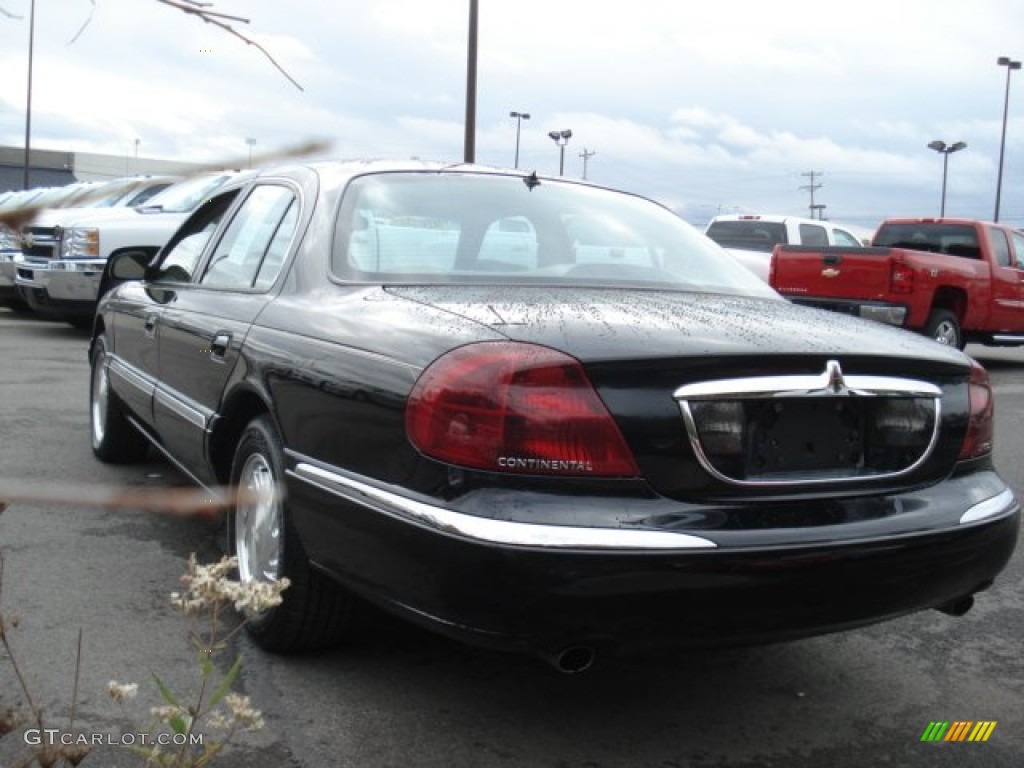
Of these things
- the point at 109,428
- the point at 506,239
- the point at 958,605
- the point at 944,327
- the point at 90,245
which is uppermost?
the point at 506,239

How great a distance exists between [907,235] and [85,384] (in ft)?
34.3

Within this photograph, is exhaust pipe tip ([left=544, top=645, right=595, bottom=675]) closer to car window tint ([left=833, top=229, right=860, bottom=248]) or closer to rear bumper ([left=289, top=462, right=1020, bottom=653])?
rear bumper ([left=289, top=462, right=1020, bottom=653])

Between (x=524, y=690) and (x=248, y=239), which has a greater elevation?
(x=248, y=239)

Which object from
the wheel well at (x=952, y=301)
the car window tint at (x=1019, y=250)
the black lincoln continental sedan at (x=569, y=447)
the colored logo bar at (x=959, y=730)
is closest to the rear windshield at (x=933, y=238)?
the car window tint at (x=1019, y=250)

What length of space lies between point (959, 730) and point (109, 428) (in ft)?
14.2

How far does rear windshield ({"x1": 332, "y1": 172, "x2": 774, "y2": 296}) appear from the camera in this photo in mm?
3406

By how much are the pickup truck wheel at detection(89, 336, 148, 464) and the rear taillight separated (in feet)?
28.7

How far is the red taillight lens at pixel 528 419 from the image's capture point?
8.11 ft

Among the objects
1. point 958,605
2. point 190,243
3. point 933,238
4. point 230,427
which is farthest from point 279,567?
point 933,238

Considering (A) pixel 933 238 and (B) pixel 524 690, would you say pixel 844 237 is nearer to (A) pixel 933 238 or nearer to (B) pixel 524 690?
(A) pixel 933 238

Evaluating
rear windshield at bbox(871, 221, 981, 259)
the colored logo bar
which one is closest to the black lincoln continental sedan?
the colored logo bar

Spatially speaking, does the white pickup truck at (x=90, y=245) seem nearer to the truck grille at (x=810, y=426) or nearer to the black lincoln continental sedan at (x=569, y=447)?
the black lincoln continental sedan at (x=569, y=447)

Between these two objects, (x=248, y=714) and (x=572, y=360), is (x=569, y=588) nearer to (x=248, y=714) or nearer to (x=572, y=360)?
(x=572, y=360)

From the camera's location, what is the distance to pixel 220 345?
3736 mm
